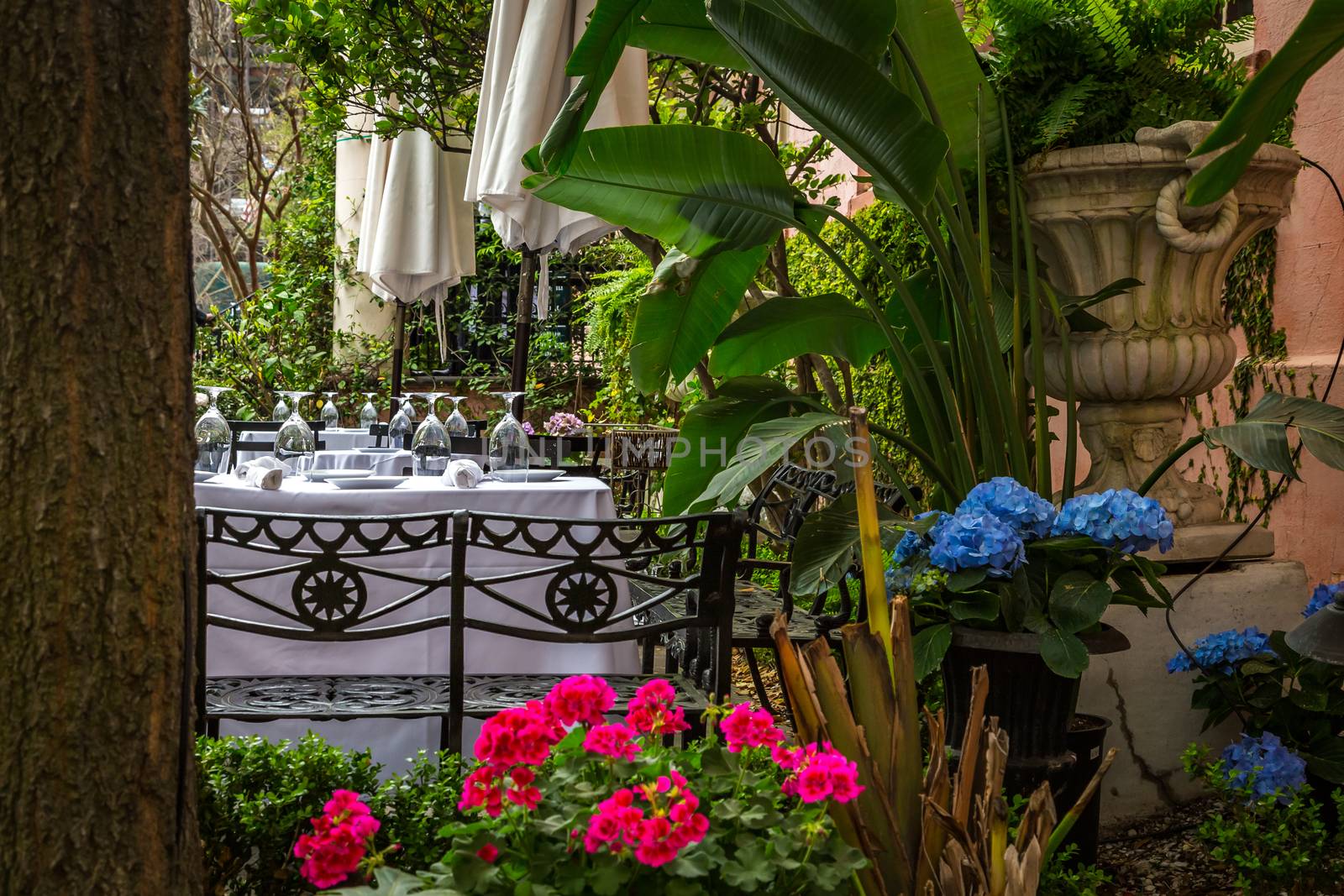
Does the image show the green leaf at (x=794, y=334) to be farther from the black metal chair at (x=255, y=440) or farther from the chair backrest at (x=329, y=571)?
the black metal chair at (x=255, y=440)

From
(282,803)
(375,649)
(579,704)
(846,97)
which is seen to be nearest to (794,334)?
(846,97)

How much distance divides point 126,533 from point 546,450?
431cm

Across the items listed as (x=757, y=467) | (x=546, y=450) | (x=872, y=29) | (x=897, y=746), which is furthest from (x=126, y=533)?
(x=546, y=450)

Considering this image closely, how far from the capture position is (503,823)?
4.64ft

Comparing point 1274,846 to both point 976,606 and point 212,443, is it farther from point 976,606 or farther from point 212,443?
point 212,443

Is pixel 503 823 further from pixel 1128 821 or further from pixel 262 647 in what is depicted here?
pixel 1128 821

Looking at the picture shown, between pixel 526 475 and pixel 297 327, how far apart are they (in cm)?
765

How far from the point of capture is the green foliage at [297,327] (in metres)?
9.55

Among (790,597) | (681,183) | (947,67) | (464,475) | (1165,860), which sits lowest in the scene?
(1165,860)

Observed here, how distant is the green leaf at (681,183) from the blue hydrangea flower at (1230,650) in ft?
5.45

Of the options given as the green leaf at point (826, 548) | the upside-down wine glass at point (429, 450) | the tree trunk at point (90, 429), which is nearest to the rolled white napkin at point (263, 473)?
the upside-down wine glass at point (429, 450)

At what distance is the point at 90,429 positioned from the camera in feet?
4.78

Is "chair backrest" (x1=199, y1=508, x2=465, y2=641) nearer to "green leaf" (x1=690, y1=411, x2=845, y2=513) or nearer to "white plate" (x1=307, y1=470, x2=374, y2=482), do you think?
"green leaf" (x1=690, y1=411, x2=845, y2=513)

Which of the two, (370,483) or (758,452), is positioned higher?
(758,452)
